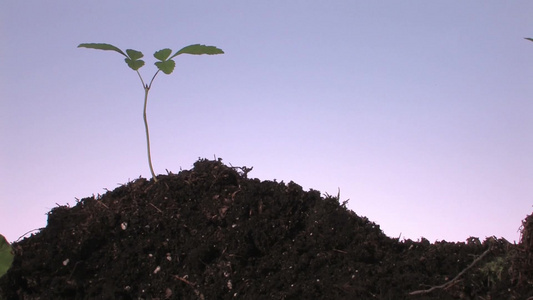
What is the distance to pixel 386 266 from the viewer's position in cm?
289

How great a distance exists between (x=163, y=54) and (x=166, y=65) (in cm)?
10

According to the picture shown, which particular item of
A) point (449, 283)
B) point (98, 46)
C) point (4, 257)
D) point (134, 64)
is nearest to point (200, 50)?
point (134, 64)

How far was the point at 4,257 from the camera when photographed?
276 centimetres

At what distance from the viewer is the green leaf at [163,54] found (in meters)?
3.32

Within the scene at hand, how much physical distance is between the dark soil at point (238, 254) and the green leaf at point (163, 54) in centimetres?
77

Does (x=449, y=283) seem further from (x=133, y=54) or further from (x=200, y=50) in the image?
(x=133, y=54)

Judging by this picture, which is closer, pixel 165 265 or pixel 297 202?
pixel 165 265

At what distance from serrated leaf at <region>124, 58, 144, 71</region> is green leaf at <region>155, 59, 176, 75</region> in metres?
0.11

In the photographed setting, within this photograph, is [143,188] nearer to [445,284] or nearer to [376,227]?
[376,227]

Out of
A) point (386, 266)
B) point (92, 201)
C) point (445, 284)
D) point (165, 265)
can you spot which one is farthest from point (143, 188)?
point (445, 284)

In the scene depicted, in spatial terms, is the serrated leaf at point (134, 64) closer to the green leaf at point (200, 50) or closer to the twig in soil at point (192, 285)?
the green leaf at point (200, 50)

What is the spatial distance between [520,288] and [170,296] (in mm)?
1715

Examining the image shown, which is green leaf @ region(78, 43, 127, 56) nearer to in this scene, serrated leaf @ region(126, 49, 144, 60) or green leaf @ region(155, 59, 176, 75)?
serrated leaf @ region(126, 49, 144, 60)


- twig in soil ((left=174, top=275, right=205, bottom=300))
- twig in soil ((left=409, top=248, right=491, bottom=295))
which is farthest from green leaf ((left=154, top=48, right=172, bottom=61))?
twig in soil ((left=409, top=248, right=491, bottom=295))
